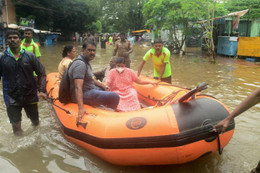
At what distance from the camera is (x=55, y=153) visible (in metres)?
3.17

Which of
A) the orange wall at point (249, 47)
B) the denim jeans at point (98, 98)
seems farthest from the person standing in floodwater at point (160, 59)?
the orange wall at point (249, 47)

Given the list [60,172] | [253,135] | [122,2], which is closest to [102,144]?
[60,172]

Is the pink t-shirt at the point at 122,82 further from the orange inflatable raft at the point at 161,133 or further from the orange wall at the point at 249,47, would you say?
the orange wall at the point at 249,47

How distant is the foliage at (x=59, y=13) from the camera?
930 inches

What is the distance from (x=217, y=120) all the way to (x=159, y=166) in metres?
0.94

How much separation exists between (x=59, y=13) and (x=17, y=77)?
92.6 feet

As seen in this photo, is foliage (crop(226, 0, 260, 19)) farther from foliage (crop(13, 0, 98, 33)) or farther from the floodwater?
foliage (crop(13, 0, 98, 33))

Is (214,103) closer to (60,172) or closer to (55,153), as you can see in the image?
(60,172)

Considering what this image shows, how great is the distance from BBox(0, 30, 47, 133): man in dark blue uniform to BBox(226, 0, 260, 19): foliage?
1303 centimetres

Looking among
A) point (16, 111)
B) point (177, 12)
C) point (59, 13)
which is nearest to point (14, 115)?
point (16, 111)

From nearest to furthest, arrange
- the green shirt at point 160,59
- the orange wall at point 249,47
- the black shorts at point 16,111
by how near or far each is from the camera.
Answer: the black shorts at point 16,111 < the green shirt at point 160,59 < the orange wall at point 249,47

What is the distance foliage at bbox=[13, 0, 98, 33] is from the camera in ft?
77.5

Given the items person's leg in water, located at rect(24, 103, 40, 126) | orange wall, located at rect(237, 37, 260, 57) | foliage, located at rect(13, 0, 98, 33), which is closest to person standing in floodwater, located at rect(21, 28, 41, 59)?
person's leg in water, located at rect(24, 103, 40, 126)

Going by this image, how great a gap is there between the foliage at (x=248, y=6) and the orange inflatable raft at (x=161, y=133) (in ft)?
40.8
